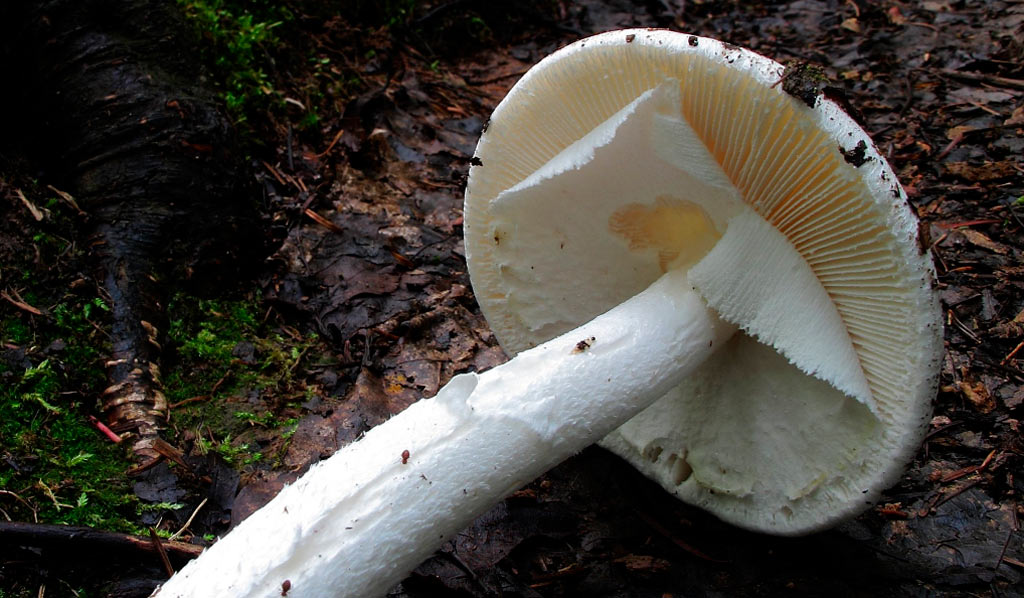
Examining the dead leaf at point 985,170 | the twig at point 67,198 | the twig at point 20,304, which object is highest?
the twig at point 67,198

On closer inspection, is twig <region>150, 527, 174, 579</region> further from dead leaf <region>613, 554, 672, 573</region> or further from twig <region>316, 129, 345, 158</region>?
twig <region>316, 129, 345, 158</region>

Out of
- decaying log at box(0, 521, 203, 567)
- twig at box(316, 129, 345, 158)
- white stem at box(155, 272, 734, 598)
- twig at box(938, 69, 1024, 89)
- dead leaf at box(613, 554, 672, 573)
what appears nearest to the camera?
white stem at box(155, 272, 734, 598)

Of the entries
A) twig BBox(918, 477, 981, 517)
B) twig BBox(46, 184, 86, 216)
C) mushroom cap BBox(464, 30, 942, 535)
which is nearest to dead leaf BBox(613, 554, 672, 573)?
mushroom cap BBox(464, 30, 942, 535)

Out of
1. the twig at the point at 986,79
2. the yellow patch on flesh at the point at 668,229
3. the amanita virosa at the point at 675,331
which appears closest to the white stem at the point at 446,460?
the amanita virosa at the point at 675,331

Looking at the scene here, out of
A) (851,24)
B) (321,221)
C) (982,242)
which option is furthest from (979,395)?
(851,24)

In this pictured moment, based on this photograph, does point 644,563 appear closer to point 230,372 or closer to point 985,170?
point 230,372

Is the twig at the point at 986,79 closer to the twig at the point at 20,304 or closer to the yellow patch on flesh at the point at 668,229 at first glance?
the yellow patch on flesh at the point at 668,229
